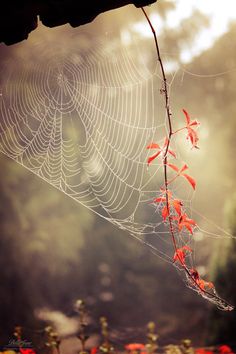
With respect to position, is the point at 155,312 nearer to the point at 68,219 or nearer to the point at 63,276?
the point at 63,276

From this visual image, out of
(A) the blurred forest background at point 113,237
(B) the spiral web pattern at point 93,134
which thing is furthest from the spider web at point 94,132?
(A) the blurred forest background at point 113,237

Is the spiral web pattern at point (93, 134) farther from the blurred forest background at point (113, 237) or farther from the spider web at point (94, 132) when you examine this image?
the blurred forest background at point (113, 237)

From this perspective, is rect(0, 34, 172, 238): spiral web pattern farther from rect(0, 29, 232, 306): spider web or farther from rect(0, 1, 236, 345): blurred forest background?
rect(0, 1, 236, 345): blurred forest background

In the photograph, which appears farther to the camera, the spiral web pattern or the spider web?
the spiral web pattern

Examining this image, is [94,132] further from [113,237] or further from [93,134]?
[113,237]

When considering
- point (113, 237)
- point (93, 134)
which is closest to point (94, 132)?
point (93, 134)

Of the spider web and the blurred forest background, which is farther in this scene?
the blurred forest background

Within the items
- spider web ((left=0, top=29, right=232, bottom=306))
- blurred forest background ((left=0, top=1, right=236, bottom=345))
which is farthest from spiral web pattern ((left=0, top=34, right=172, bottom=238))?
blurred forest background ((left=0, top=1, right=236, bottom=345))

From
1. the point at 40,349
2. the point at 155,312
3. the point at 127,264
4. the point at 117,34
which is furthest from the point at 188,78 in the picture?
the point at 40,349
